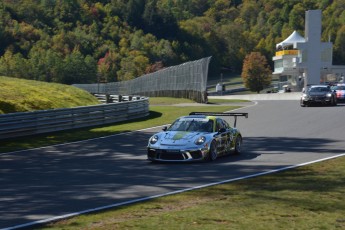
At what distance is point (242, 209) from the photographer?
384 inches

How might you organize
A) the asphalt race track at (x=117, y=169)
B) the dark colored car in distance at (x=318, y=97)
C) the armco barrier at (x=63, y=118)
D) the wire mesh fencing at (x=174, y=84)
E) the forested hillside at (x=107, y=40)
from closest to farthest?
the asphalt race track at (x=117, y=169) < the armco barrier at (x=63, y=118) < the dark colored car in distance at (x=318, y=97) < the wire mesh fencing at (x=174, y=84) < the forested hillside at (x=107, y=40)

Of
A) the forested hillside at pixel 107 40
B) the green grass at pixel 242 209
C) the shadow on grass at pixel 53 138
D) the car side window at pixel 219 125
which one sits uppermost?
the forested hillside at pixel 107 40

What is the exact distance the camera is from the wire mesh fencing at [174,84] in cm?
4999

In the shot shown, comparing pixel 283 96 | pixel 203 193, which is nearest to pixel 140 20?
pixel 283 96

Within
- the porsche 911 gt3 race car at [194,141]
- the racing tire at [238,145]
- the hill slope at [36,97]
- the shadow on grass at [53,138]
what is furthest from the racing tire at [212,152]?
the hill slope at [36,97]

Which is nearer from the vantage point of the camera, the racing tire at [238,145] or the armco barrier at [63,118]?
the racing tire at [238,145]

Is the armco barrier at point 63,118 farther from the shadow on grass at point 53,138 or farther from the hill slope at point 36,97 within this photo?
the hill slope at point 36,97

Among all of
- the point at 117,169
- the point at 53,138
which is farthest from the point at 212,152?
the point at 53,138

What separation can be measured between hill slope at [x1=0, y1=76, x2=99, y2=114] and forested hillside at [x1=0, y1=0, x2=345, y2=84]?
54.0m

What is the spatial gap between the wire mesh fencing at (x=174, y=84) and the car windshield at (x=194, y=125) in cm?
3124

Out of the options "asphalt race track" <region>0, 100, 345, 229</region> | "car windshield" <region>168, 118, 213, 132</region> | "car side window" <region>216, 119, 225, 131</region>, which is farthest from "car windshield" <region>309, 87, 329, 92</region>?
"car windshield" <region>168, 118, 213, 132</region>

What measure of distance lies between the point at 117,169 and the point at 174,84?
43.5m

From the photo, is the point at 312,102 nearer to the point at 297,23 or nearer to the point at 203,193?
the point at 203,193

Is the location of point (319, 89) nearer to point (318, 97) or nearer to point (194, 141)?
point (318, 97)
